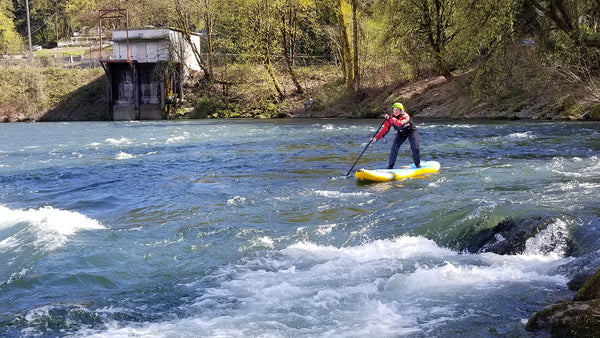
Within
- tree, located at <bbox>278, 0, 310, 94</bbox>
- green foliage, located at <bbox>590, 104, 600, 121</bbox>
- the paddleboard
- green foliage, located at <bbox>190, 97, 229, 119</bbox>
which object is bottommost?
the paddleboard

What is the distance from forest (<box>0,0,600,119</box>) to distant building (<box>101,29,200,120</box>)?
1476mm

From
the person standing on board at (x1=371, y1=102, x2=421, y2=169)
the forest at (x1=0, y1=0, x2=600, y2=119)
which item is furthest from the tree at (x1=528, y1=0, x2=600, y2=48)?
the person standing on board at (x1=371, y1=102, x2=421, y2=169)

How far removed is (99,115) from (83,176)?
31.1m

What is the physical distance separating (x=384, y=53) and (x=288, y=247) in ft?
82.2

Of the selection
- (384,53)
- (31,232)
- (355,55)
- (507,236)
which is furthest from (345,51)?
(507,236)

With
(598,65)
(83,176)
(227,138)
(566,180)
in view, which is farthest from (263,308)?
(598,65)

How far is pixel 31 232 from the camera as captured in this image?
32.3ft

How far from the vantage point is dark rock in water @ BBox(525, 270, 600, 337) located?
194 inches

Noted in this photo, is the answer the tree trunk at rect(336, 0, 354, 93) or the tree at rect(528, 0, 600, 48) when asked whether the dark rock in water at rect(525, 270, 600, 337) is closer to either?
the tree at rect(528, 0, 600, 48)

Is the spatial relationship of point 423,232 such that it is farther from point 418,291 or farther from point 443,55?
point 443,55

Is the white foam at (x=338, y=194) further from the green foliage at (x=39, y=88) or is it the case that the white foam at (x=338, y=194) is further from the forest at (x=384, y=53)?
the green foliage at (x=39, y=88)

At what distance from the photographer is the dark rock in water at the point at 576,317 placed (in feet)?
16.2

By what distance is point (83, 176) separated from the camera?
642 inches

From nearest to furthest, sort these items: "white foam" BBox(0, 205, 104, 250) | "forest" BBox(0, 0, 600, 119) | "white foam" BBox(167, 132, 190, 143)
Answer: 1. "white foam" BBox(0, 205, 104, 250)
2. "forest" BBox(0, 0, 600, 119)
3. "white foam" BBox(167, 132, 190, 143)
